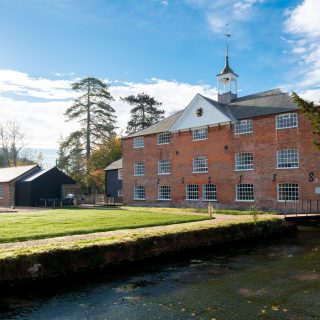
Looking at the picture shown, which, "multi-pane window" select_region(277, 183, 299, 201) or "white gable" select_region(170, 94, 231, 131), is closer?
"multi-pane window" select_region(277, 183, 299, 201)

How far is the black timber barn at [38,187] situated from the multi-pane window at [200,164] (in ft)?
52.4

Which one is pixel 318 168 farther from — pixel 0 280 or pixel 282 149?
pixel 0 280

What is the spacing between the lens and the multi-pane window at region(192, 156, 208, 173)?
3105 cm

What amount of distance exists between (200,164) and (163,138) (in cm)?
501

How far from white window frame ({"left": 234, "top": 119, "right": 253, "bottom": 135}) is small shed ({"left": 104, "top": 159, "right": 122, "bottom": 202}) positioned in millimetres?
16083

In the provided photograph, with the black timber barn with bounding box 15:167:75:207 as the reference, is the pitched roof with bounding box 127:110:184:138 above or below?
above

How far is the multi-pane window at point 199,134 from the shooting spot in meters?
31.2

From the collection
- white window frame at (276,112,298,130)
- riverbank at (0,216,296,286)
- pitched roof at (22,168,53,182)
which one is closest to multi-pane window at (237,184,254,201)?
white window frame at (276,112,298,130)

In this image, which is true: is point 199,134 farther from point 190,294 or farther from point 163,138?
point 190,294

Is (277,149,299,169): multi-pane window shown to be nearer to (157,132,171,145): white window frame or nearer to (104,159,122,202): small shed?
(157,132,171,145): white window frame

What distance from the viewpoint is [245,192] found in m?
28.3

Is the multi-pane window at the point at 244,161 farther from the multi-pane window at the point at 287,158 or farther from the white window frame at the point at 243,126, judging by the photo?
the multi-pane window at the point at 287,158

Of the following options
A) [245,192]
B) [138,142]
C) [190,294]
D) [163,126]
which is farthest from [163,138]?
[190,294]

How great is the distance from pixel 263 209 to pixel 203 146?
748 cm
